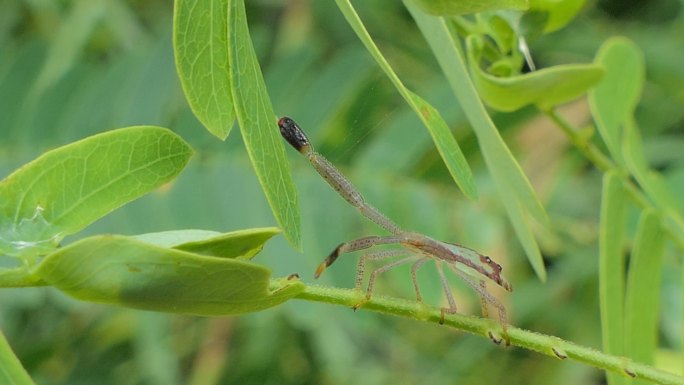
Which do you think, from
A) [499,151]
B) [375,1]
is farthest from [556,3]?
[375,1]

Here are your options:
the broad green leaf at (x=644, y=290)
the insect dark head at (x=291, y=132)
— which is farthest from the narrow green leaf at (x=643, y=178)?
the insect dark head at (x=291, y=132)

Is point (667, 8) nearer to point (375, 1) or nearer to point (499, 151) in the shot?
point (375, 1)

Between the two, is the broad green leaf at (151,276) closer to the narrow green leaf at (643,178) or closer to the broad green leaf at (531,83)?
the broad green leaf at (531,83)

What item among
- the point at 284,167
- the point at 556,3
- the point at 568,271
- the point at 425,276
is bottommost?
the point at 568,271

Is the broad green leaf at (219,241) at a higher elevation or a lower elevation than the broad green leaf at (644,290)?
higher

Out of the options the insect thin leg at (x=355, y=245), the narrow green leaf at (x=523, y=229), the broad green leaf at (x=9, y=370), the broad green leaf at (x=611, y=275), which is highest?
the broad green leaf at (x=9, y=370)

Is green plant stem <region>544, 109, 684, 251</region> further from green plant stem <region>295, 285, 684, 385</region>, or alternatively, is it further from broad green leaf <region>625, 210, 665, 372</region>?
green plant stem <region>295, 285, 684, 385</region>

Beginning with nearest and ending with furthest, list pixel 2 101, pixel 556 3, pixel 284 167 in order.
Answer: pixel 284 167
pixel 556 3
pixel 2 101

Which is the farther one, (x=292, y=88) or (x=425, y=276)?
(x=292, y=88)
